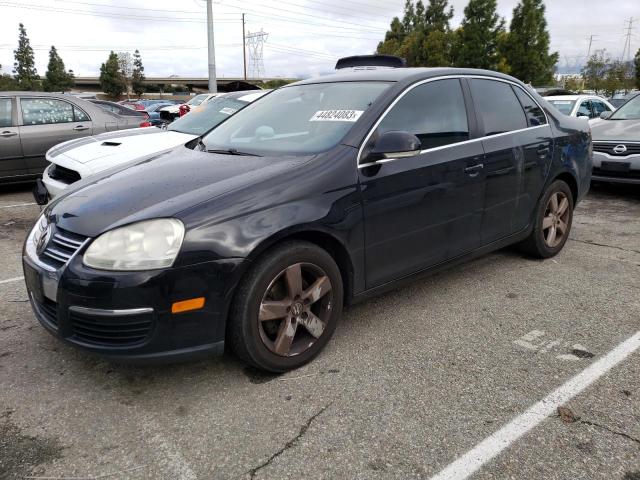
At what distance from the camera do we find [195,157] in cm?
328

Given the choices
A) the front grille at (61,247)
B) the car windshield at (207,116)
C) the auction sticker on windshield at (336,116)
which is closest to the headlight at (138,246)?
the front grille at (61,247)

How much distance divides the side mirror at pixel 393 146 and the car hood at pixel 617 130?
5652 millimetres

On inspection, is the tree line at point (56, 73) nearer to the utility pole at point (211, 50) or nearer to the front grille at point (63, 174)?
the utility pole at point (211, 50)

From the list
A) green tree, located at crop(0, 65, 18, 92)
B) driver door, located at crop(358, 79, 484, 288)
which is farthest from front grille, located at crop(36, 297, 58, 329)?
green tree, located at crop(0, 65, 18, 92)

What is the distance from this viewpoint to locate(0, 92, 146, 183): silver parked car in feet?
24.2

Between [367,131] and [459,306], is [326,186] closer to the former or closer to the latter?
[367,131]

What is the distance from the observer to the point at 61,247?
8.38 feet

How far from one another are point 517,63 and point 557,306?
27156 millimetres

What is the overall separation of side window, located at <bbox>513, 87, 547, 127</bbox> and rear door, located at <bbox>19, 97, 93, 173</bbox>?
20.6 feet

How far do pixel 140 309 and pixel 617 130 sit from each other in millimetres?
7609

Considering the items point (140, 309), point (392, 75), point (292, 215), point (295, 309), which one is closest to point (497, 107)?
point (392, 75)

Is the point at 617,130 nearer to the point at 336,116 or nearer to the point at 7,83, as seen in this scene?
the point at 336,116

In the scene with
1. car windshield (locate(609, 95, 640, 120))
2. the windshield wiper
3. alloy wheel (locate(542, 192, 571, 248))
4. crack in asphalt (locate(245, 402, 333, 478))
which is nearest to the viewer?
crack in asphalt (locate(245, 402, 333, 478))

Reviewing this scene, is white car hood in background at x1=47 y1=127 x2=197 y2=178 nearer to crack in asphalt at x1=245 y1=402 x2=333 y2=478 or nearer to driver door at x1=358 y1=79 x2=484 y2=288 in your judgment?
driver door at x1=358 y1=79 x2=484 y2=288
